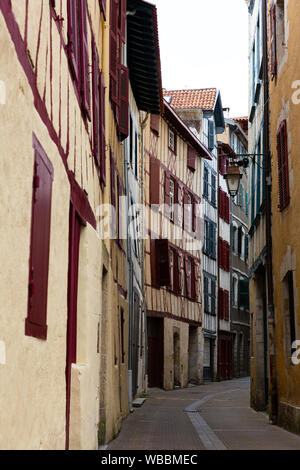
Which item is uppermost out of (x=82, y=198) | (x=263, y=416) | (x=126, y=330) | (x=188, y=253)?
(x=188, y=253)

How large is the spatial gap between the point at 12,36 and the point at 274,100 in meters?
10.7

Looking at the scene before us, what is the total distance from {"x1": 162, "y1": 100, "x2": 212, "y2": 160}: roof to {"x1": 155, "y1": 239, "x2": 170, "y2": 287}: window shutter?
4870mm

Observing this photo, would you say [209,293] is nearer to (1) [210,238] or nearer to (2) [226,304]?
(1) [210,238]

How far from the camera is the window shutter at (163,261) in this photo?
24.5 metres

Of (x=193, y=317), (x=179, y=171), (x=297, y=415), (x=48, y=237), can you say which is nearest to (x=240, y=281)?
(x=193, y=317)

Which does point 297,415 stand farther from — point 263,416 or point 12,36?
point 12,36

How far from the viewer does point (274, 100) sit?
47.1 feet

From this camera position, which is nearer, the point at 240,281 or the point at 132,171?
the point at 132,171

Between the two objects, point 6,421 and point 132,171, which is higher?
point 132,171

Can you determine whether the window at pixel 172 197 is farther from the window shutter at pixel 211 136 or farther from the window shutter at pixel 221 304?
the window shutter at pixel 221 304

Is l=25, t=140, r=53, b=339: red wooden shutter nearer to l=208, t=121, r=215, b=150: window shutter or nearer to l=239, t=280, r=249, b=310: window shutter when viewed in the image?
l=208, t=121, r=215, b=150: window shutter

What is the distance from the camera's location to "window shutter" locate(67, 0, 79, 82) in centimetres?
688

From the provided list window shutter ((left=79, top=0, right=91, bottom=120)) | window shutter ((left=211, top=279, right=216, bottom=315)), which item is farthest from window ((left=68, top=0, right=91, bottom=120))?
window shutter ((left=211, top=279, right=216, bottom=315))
